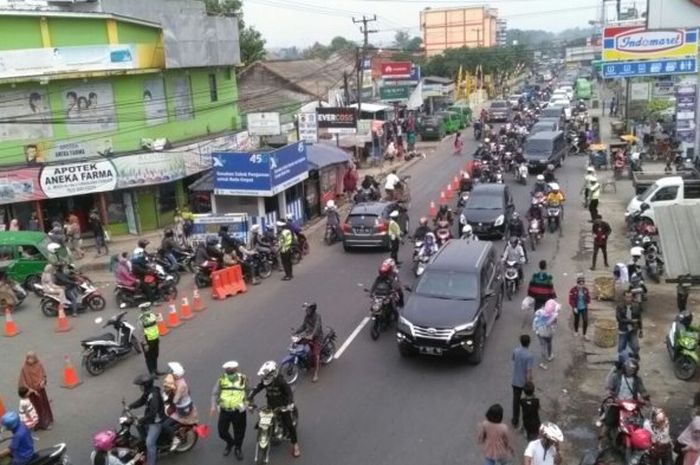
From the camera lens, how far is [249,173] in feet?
78.1

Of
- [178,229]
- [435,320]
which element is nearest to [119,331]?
[435,320]

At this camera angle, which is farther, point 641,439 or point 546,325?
point 546,325

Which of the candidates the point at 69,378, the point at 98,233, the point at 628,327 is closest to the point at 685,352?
the point at 628,327

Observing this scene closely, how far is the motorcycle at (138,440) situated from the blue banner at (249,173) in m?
13.5

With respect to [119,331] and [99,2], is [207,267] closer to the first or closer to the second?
[119,331]

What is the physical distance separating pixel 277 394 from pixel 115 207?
19.0 metres

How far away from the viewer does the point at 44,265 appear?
2062 cm

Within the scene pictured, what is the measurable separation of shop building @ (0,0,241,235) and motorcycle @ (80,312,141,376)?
39.4ft

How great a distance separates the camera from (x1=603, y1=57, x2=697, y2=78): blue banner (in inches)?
1358

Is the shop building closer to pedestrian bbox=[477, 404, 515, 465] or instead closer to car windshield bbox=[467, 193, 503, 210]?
car windshield bbox=[467, 193, 503, 210]

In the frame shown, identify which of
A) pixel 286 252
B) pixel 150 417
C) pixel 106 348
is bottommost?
pixel 106 348

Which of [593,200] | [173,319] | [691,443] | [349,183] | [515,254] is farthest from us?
[349,183]

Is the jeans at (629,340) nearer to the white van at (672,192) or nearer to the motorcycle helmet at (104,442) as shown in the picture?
the motorcycle helmet at (104,442)

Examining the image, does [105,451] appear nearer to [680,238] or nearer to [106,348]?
[106,348]
